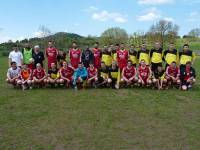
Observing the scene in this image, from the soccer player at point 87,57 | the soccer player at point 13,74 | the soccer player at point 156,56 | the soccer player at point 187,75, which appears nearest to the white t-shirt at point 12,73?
the soccer player at point 13,74

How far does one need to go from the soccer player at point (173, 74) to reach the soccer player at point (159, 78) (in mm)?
180

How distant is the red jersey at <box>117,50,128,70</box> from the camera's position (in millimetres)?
13852

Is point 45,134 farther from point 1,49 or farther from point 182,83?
point 1,49

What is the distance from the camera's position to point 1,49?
57969 mm

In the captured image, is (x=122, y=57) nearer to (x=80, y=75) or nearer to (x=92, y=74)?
(x=92, y=74)

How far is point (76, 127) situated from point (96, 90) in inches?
205

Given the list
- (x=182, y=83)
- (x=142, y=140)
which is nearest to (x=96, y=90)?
(x=182, y=83)

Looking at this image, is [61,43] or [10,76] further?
[61,43]

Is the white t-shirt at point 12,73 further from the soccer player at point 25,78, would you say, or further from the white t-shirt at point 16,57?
the white t-shirt at point 16,57

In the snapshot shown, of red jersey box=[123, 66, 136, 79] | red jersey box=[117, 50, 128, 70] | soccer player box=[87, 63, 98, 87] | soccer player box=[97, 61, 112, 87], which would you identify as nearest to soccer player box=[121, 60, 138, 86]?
red jersey box=[123, 66, 136, 79]

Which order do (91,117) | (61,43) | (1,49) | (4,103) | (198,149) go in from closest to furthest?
1. (198,149)
2. (91,117)
3. (4,103)
4. (61,43)
5. (1,49)

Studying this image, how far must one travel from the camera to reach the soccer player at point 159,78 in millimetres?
12738

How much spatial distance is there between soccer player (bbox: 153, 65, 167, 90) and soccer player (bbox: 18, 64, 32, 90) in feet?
14.9

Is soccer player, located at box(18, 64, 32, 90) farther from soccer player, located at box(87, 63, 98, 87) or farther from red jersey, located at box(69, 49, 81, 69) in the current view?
soccer player, located at box(87, 63, 98, 87)
